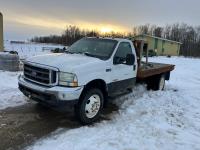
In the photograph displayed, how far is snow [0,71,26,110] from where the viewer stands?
7429mm

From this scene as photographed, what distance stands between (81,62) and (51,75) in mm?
768

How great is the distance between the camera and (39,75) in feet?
19.5

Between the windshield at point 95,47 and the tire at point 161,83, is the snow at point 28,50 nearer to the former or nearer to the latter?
the tire at point 161,83

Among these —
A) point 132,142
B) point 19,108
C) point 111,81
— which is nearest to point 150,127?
point 132,142

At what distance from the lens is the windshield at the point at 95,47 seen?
6909 millimetres

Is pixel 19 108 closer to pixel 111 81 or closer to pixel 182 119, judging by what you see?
pixel 111 81

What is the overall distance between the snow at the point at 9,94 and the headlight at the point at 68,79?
7.88ft

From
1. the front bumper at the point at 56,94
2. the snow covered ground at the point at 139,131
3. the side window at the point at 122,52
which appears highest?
the side window at the point at 122,52

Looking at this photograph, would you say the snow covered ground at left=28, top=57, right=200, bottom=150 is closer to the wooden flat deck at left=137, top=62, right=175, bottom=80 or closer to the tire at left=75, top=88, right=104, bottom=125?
the tire at left=75, top=88, right=104, bottom=125

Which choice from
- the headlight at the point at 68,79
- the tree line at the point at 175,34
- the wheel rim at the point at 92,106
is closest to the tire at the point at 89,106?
the wheel rim at the point at 92,106

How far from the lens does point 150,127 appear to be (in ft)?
20.0

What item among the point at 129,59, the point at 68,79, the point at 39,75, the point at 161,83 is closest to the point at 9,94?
the point at 39,75

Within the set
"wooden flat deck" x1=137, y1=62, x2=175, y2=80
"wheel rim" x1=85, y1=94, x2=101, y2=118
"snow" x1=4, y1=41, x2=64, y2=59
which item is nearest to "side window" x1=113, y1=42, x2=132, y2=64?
"wooden flat deck" x1=137, y1=62, x2=175, y2=80

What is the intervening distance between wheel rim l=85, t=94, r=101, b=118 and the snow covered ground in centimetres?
29
